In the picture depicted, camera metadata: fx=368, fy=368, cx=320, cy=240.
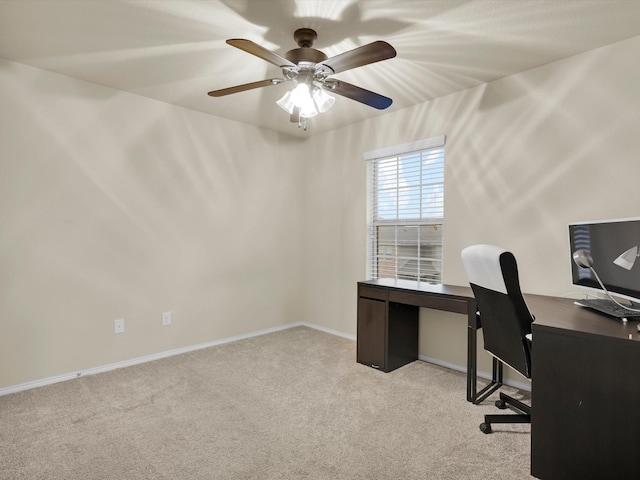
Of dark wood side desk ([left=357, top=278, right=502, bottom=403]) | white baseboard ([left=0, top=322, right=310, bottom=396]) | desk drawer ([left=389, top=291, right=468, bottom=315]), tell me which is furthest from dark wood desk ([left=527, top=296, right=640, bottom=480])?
white baseboard ([left=0, top=322, right=310, bottom=396])

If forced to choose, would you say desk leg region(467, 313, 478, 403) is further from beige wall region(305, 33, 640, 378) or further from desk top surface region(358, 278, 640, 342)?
beige wall region(305, 33, 640, 378)

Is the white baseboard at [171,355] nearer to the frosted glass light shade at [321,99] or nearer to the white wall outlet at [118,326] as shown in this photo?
the white wall outlet at [118,326]

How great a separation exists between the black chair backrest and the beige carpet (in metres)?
0.51

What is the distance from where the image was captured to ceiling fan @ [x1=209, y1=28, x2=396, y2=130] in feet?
6.05

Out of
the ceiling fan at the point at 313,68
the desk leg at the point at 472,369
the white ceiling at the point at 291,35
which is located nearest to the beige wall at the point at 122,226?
the white ceiling at the point at 291,35

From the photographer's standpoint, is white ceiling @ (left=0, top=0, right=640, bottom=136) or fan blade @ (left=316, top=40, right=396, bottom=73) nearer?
fan blade @ (left=316, top=40, right=396, bottom=73)

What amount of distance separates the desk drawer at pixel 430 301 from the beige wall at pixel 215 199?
1.78 feet

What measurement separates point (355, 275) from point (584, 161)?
91.4 inches

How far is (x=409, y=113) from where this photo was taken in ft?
11.8

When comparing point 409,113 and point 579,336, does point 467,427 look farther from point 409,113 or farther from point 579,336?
point 409,113

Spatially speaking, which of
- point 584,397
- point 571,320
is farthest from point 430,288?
point 584,397

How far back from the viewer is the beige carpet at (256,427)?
1841 millimetres

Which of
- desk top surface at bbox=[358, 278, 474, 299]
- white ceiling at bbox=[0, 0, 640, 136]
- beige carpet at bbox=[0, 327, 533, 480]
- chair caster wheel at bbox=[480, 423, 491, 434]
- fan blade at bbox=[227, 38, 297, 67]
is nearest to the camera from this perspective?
fan blade at bbox=[227, 38, 297, 67]

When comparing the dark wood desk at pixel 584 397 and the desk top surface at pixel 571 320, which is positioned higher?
the desk top surface at pixel 571 320
